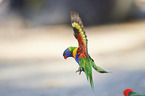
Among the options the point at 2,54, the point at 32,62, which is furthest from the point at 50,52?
the point at 2,54

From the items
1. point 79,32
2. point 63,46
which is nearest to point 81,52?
point 79,32

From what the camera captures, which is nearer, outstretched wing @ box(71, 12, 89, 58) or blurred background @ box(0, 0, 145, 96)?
outstretched wing @ box(71, 12, 89, 58)

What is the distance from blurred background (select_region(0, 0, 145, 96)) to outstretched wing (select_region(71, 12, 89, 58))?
38 centimetres

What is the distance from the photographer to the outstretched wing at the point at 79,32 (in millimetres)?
469

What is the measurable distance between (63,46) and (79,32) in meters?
4.21

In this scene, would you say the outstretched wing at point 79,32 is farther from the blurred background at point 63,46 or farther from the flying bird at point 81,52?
the blurred background at point 63,46

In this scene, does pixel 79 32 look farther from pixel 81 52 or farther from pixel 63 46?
pixel 63 46

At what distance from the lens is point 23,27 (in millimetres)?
6945

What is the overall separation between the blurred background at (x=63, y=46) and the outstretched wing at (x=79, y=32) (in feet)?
1.24

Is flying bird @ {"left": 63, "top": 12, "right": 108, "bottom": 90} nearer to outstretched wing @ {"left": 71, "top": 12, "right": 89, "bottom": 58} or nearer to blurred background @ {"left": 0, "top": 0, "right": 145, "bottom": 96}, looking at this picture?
outstretched wing @ {"left": 71, "top": 12, "right": 89, "bottom": 58}

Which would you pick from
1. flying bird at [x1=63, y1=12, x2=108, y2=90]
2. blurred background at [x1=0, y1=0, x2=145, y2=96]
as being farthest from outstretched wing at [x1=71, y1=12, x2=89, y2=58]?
blurred background at [x1=0, y1=0, x2=145, y2=96]

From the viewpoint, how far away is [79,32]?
49 cm

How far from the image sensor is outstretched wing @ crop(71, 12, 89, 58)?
47 centimetres

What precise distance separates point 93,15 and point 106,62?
9.85ft
